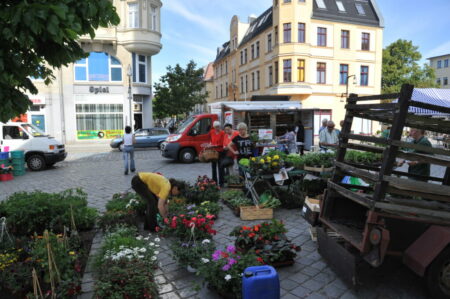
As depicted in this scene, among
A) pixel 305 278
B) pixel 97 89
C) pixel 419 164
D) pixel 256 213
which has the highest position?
pixel 97 89

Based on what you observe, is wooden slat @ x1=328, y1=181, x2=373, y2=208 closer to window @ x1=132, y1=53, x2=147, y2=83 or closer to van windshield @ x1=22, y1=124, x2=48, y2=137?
van windshield @ x1=22, y1=124, x2=48, y2=137

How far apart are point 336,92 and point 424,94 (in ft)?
79.4

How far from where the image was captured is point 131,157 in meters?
11.8

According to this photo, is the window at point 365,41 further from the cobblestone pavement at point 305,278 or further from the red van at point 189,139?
the cobblestone pavement at point 305,278

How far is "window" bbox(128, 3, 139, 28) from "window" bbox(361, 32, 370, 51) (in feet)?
73.3

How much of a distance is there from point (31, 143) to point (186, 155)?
5.98 metres

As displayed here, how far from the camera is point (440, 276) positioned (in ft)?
11.1

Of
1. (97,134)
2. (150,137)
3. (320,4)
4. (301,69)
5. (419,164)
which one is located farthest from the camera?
(320,4)

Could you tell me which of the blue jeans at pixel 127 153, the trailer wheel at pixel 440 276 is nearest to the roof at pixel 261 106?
the blue jeans at pixel 127 153

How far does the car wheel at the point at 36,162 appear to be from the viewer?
12703 millimetres

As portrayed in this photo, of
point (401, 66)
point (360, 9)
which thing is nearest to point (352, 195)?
point (360, 9)

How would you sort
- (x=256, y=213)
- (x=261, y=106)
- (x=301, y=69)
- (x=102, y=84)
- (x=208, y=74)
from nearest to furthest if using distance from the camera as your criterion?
(x=256, y=213)
(x=261, y=106)
(x=102, y=84)
(x=301, y=69)
(x=208, y=74)

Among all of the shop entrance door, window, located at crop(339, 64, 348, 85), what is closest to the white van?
the shop entrance door

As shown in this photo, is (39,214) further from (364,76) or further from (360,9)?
(360,9)
